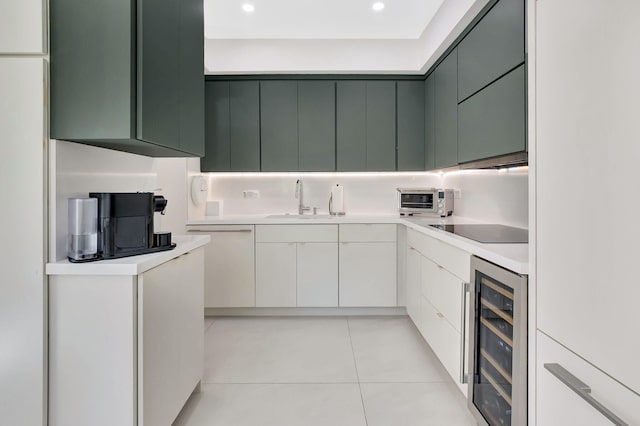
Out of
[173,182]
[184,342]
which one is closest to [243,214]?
[173,182]

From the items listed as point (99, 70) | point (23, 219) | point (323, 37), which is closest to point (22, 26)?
point (99, 70)

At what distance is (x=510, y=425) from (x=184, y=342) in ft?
5.02

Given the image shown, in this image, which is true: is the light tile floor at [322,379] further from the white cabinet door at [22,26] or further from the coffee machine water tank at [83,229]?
the white cabinet door at [22,26]

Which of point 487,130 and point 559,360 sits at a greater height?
point 487,130

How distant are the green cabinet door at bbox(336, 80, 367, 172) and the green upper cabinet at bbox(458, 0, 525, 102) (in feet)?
3.72

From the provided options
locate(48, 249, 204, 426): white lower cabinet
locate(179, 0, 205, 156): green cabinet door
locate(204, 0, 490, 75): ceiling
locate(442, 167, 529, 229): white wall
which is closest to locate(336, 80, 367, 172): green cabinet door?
locate(204, 0, 490, 75): ceiling

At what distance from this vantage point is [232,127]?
371cm

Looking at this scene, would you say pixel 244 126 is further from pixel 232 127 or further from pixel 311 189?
pixel 311 189

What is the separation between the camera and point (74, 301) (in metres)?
1.35

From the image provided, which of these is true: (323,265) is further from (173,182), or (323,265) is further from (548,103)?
(548,103)

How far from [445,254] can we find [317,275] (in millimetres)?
1489

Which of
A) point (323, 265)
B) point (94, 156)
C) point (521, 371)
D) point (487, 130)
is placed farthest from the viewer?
point (323, 265)

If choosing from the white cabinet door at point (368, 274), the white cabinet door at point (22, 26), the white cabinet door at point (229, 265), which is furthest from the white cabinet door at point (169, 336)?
the white cabinet door at point (368, 274)

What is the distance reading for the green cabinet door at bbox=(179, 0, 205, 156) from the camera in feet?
6.08
